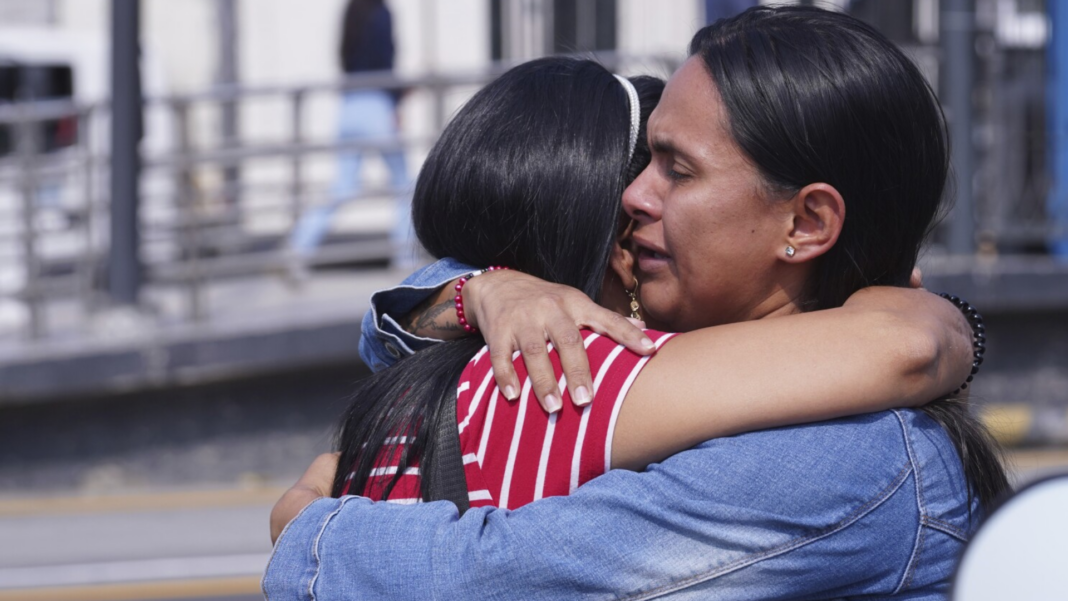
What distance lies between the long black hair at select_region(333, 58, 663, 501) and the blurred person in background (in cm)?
535

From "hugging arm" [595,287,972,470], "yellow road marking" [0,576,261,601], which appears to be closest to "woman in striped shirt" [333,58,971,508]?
"hugging arm" [595,287,972,470]

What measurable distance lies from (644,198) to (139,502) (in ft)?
18.1

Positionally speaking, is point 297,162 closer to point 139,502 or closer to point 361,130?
point 361,130

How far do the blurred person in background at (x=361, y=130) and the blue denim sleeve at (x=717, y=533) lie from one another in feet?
19.0

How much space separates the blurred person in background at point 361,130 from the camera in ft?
24.8

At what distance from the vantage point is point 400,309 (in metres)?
2.03

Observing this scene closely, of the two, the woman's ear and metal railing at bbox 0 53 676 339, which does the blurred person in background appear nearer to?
metal railing at bbox 0 53 676 339

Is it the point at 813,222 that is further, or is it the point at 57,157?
the point at 57,157

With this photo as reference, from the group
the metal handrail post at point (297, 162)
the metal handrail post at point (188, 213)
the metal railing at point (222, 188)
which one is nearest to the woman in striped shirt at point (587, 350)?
the metal railing at point (222, 188)

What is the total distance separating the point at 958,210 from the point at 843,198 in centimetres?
576

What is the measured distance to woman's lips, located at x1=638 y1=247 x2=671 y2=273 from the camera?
1.82m

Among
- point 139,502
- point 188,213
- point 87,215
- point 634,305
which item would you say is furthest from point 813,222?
point 87,215

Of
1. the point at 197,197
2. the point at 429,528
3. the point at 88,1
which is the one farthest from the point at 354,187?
the point at 429,528

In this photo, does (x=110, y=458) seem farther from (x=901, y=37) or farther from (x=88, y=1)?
(x=88, y=1)
